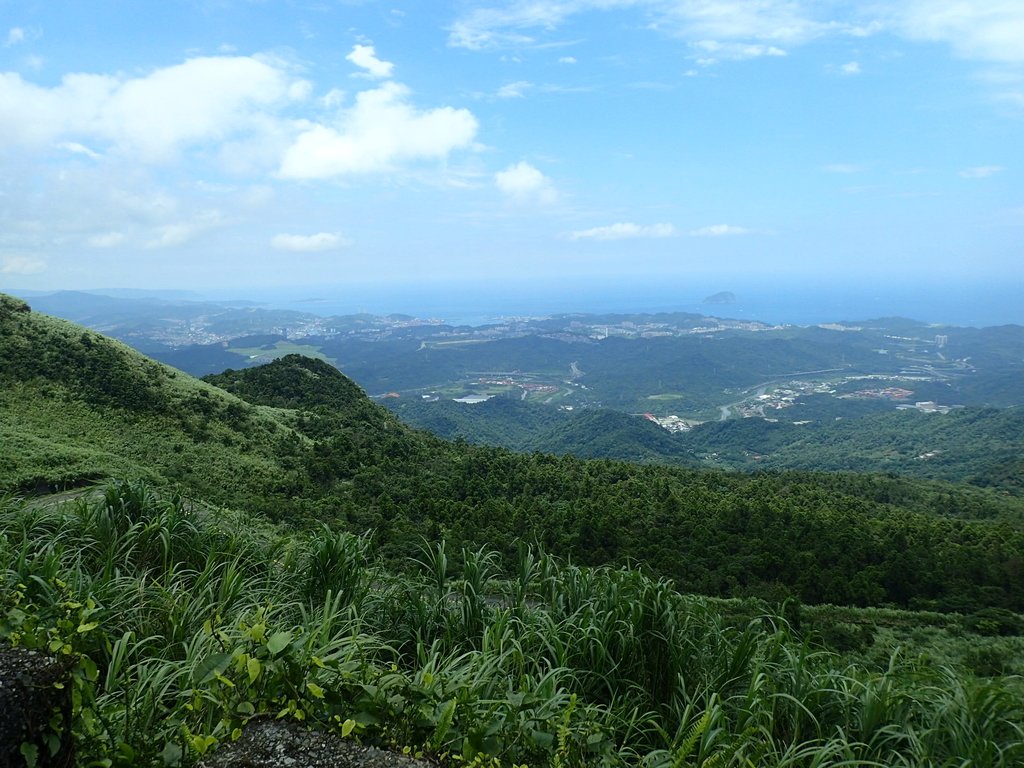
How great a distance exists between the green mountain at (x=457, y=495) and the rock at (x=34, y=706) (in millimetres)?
8502

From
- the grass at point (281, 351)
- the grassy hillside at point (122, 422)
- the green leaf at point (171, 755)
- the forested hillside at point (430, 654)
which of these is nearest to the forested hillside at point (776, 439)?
the grassy hillside at point (122, 422)

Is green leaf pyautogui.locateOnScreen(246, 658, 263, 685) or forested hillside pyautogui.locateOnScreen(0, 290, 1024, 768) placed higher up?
green leaf pyautogui.locateOnScreen(246, 658, 263, 685)

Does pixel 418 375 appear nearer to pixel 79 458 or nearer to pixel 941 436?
pixel 941 436

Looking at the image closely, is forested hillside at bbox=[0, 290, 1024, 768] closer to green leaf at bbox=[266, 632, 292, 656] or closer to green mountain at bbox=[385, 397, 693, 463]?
green leaf at bbox=[266, 632, 292, 656]

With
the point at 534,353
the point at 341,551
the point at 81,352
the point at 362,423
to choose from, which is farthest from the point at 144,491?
the point at 534,353

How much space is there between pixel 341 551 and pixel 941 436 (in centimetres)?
6833

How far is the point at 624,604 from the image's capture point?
412 cm

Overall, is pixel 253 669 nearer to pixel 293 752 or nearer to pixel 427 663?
pixel 293 752

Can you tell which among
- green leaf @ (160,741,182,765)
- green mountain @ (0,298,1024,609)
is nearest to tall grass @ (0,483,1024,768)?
green leaf @ (160,741,182,765)

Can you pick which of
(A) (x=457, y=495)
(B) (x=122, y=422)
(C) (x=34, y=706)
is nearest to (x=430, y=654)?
(C) (x=34, y=706)

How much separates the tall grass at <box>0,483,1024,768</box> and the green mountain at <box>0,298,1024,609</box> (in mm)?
6131

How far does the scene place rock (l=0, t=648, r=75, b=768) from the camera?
5.72ft

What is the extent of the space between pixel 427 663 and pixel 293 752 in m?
0.97

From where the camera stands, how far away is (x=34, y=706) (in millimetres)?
1801
